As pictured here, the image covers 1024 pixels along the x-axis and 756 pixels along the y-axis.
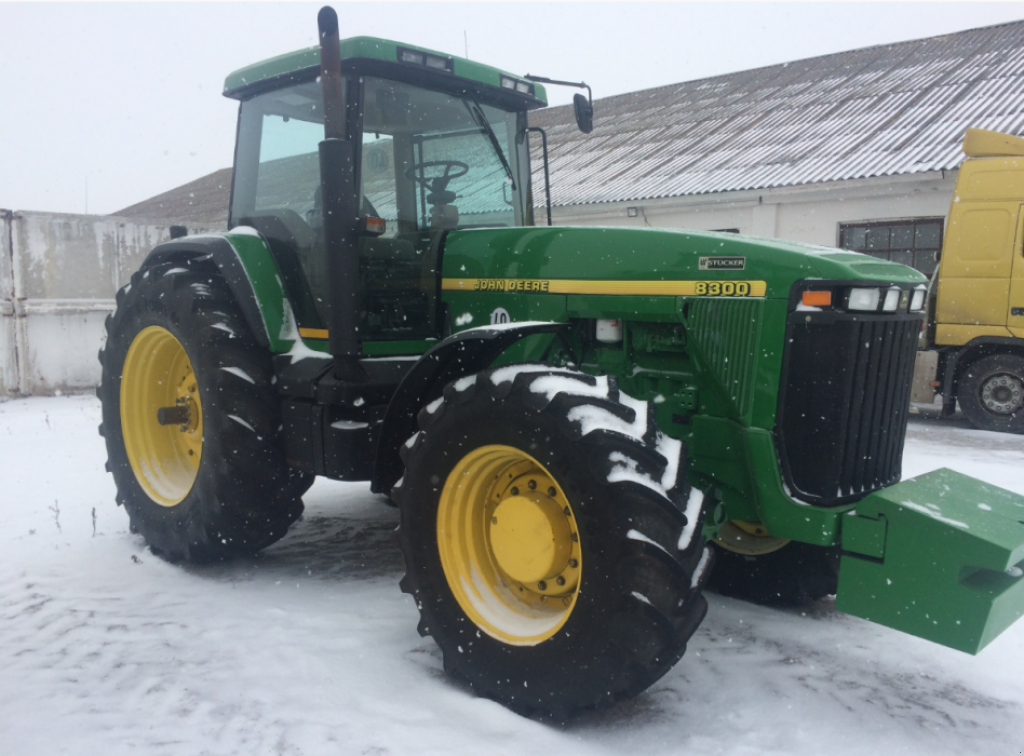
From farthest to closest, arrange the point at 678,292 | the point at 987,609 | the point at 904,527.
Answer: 1. the point at 678,292
2. the point at 904,527
3. the point at 987,609

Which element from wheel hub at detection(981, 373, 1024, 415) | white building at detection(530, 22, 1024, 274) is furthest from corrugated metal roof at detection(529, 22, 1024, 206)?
wheel hub at detection(981, 373, 1024, 415)

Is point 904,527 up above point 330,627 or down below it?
above

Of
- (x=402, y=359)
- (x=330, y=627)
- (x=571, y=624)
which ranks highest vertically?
(x=402, y=359)

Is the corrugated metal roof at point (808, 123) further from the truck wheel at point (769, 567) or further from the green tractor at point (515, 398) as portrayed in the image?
the green tractor at point (515, 398)

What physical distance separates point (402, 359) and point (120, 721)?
5.90ft

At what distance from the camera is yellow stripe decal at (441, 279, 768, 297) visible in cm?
298

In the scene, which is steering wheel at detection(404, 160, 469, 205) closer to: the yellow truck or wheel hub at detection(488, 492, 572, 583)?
wheel hub at detection(488, 492, 572, 583)

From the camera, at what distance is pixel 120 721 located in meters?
2.73

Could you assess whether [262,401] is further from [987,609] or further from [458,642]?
[987,609]

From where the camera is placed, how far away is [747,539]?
147 inches

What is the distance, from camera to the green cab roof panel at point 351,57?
11.7ft

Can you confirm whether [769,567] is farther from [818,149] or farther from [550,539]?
[818,149]

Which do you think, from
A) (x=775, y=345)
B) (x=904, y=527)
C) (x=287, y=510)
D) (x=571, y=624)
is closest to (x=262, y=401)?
(x=287, y=510)

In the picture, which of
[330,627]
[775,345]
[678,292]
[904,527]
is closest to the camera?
[904,527]
